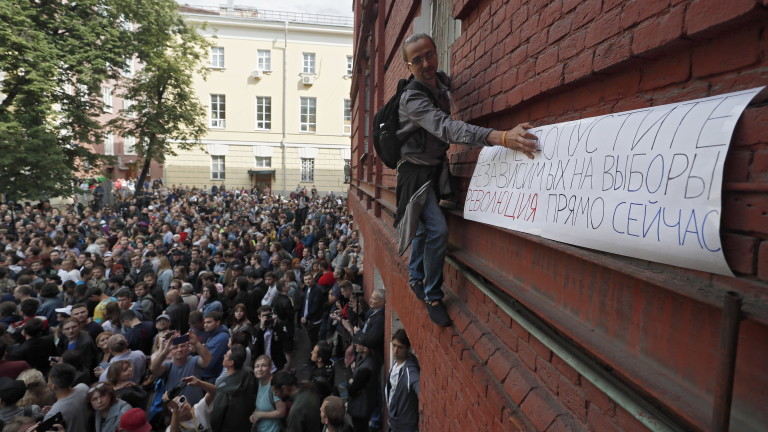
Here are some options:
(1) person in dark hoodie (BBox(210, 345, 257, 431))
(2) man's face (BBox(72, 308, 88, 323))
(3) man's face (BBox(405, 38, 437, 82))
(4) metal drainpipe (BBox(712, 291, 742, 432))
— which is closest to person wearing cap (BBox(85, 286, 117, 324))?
(2) man's face (BBox(72, 308, 88, 323))

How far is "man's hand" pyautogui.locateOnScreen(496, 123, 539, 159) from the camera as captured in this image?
208 centimetres

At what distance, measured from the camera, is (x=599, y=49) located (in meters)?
1.69

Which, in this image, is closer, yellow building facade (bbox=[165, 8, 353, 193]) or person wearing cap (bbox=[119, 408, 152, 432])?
person wearing cap (bbox=[119, 408, 152, 432])

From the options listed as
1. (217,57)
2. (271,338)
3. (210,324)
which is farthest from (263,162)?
(210,324)

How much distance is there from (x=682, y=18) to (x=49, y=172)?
21.0 meters

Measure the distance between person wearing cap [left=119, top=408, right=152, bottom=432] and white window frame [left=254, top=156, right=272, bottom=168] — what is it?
3483cm

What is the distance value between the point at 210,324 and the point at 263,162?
3314 centimetres

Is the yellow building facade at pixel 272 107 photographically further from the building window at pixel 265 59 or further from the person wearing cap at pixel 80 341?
the person wearing cap at pixel 80 341

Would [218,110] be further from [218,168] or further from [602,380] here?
[602,380]

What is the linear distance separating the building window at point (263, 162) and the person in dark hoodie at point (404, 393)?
34732 millimetres

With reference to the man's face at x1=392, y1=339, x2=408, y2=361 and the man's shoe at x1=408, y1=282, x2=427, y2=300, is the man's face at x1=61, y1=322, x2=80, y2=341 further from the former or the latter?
the man's shoe at x1=408, y1=282, x2=427, y2=300

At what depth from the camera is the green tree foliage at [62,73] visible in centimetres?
1655

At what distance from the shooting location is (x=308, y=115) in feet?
124

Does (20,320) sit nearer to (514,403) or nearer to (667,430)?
(514,403)
